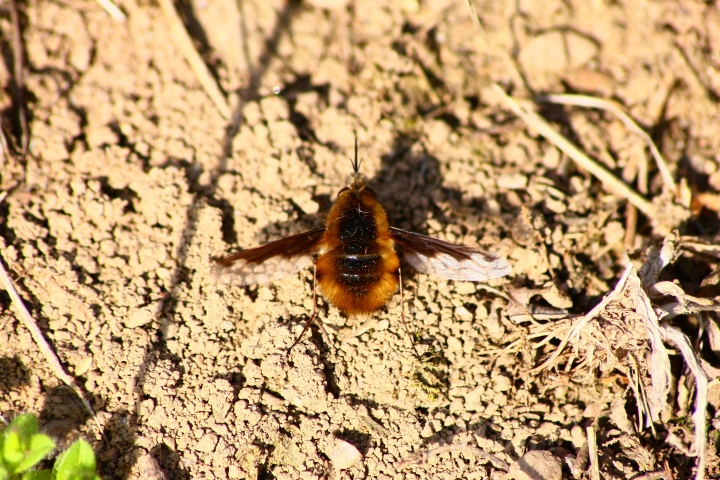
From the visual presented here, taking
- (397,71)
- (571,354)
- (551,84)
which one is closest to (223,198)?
(397,71)

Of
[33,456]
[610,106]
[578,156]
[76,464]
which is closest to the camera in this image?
[33,456]

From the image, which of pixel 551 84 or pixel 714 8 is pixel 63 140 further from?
pixel 714 8

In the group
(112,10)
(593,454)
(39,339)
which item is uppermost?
(112,10)

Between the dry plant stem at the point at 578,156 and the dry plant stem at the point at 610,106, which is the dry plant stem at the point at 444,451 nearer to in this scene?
the dry plant stem at the point at 578,156

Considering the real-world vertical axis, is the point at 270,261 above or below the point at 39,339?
above

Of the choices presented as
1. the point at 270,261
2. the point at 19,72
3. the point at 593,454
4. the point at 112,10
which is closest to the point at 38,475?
the point at 270,261

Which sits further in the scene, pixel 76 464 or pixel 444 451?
pixel 444 451

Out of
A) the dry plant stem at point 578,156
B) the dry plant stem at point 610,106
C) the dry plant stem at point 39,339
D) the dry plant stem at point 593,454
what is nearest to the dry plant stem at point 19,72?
the dry plant stem at point 39,339

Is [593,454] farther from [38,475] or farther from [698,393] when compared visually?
[38,475]
